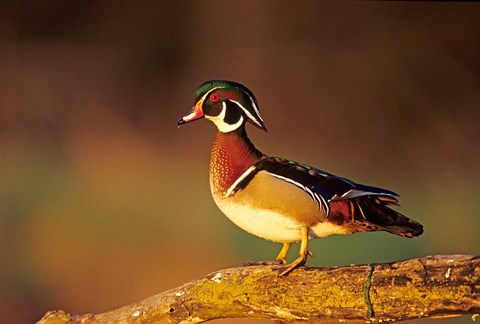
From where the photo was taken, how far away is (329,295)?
4.61ft

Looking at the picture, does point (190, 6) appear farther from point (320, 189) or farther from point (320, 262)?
point (320, 189)

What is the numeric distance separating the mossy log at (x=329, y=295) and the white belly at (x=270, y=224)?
0.06m

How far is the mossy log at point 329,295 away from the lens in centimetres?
131

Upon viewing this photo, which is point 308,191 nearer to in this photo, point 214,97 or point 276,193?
point 276,193

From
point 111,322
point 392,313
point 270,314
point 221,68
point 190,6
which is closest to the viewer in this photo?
point 392,313

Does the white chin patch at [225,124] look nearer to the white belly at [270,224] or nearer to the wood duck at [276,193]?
the wood duck at [276,193]

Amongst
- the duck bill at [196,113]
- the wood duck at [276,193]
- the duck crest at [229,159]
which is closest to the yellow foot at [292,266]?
the wood duck at [276,193]

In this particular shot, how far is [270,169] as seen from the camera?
153cm

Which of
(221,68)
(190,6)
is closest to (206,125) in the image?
(221,68)

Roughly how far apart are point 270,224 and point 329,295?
0.55 ft

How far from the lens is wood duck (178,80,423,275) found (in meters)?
1.49

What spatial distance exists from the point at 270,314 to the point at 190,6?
4.18 meters

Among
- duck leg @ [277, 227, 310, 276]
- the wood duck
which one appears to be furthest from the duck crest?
duck leg @ [277, 227, 310, 276]

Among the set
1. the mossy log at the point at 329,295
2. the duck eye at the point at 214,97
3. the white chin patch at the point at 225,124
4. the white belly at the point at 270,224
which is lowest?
the mossy log at the point at 329,295
